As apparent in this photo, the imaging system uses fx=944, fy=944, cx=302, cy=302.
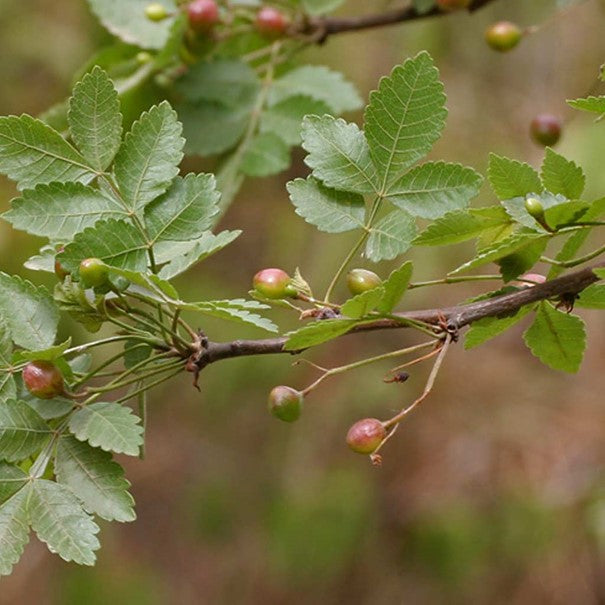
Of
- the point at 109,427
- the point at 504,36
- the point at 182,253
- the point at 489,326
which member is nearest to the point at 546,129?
→ the point at 504,36

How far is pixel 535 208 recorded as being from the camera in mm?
649

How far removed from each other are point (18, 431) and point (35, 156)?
0.21 meters

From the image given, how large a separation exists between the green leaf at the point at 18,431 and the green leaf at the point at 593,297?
43cm

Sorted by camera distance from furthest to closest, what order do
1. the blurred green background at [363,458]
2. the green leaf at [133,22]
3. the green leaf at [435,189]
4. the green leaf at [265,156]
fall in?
the blurred green background at [363,458] < the green leaf at [133,22] < the green leaf at [265,156] < the green leaf at [435,189]

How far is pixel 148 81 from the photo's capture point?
1.22 metres

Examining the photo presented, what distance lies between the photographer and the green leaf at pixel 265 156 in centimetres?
111

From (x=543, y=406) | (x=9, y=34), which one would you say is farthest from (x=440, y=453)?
(x=9, y=34)

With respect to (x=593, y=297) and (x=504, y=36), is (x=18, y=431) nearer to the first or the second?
(x=593, y=297)

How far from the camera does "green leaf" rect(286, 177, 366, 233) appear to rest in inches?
29.3

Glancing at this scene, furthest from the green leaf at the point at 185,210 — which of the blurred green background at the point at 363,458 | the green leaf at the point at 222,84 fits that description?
the blurred green background at the point at 363,458

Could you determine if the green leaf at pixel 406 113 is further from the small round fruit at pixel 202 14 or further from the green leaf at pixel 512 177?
the small round fruit at pixel 202 14

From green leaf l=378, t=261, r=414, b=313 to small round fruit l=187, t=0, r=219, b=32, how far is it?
2.05ft

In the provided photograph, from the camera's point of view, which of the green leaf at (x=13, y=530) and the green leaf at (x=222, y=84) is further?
the green leaf at (x=222, y=84)

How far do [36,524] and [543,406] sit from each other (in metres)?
2.65
